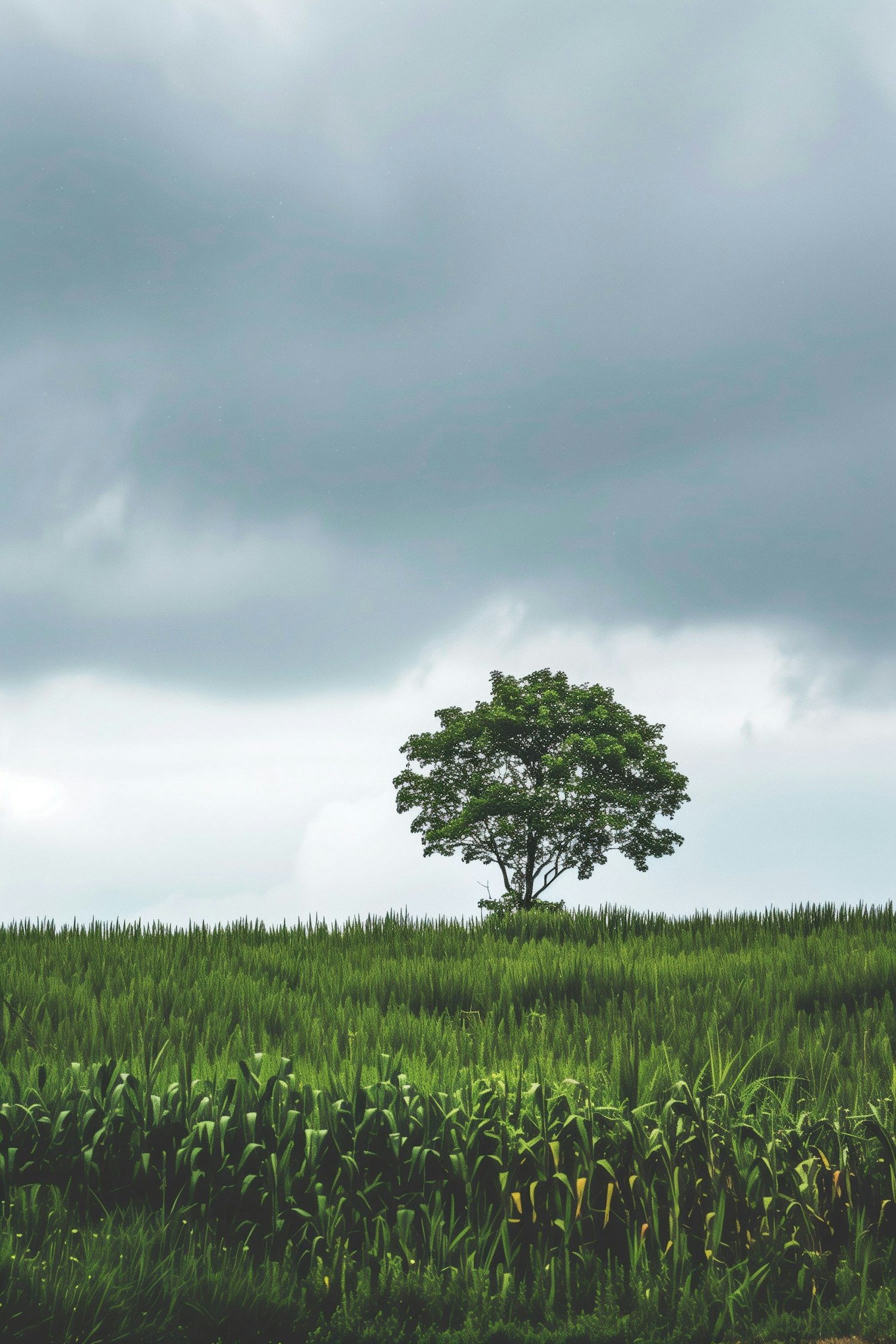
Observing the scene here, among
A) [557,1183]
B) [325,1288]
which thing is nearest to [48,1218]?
[325,1288]

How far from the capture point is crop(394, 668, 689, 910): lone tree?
34156mm

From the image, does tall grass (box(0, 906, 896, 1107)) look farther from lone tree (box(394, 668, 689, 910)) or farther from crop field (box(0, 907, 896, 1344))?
lone tree (box(394, 668, 689, 910))

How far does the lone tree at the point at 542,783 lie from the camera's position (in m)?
34.2

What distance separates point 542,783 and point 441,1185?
A: 29.6 m

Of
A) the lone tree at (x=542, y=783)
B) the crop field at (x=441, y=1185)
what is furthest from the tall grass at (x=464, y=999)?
the lone tree at (x=542, y=783)

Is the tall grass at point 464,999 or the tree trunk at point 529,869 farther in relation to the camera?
the tree trunk at point 529,869

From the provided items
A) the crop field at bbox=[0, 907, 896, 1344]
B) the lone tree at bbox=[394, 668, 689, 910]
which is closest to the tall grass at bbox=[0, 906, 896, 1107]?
the crop field at bbox=[0, 907, 896, 1344]

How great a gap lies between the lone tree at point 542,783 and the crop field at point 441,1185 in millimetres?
25246

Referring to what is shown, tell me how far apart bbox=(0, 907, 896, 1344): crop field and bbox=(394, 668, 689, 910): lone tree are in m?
25.2

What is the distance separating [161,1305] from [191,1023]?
4498 mm

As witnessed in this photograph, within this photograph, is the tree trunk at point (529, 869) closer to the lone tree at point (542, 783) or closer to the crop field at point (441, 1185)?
the lone tree at point (542, 783)

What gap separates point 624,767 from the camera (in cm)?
3491

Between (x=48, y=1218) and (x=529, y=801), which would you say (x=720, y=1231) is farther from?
(x=529, y=801)

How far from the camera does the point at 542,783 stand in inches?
1387
